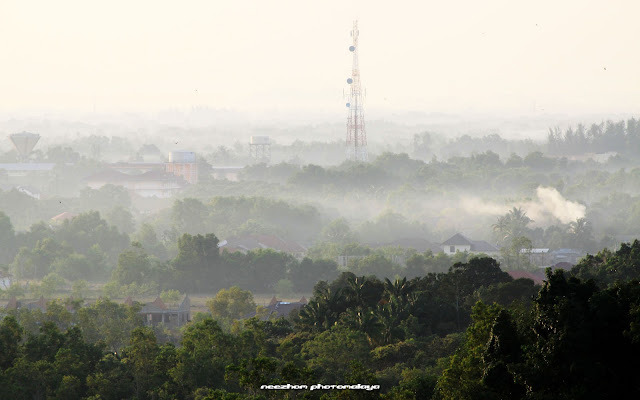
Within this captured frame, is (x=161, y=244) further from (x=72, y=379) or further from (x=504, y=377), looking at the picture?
(x=504, y=377)

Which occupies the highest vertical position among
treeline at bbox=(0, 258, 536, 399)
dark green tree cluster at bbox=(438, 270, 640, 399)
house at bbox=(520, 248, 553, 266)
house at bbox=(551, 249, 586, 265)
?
dark green tree cluster at bbox=(438, 270, 640, 399)

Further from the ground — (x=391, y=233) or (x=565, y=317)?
(x=565, y=317)

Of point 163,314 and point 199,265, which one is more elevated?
point 199,265

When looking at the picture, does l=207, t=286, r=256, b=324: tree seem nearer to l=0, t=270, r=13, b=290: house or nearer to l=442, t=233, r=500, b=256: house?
l=0, t=270, r=13, b=290: house

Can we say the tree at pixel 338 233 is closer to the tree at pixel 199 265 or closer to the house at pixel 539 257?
the house at pixel 539 257

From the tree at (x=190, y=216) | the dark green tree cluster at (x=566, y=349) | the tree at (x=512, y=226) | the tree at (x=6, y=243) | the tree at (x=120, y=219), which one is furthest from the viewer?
the tree at (x=120, y=219)

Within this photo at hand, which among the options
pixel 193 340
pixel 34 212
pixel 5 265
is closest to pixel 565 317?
pixel 193 340

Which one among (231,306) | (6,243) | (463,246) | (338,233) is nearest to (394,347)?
(231,306)

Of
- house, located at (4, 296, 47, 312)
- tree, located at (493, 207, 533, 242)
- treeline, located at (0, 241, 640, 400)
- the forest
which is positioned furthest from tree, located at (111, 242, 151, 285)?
tree, located at (493, 207, 533, 242)

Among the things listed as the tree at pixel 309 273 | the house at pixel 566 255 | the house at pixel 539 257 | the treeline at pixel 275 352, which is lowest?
the house at pixel 566 255

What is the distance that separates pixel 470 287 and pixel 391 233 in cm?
8713

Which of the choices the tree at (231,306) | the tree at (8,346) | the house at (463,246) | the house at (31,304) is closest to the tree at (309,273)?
the tree at (231,306)

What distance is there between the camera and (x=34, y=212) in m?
180

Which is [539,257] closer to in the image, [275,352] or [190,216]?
[190,216]
